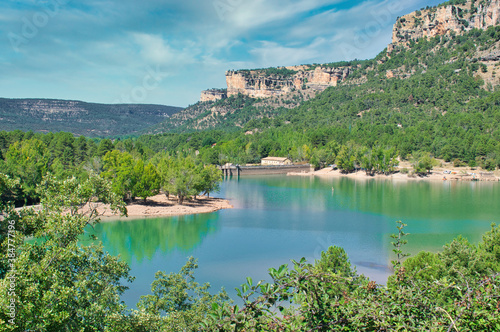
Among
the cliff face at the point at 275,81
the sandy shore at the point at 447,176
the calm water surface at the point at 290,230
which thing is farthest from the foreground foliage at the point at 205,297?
the cliff face at the point at 275,81

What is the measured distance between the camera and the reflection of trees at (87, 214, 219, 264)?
2908 centimetres

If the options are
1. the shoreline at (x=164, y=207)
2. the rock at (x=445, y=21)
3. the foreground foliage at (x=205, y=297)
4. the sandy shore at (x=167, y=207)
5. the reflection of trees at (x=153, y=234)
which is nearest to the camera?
the foreground foliage at (x=205, y=297)

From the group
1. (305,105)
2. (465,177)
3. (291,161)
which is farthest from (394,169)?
(305,105)

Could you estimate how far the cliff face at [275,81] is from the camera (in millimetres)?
178500

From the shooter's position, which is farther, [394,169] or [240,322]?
[394,169]

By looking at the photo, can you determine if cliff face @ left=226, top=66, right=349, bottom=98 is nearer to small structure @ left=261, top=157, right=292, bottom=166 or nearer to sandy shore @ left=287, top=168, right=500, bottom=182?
small structure @ left=261, top=157, right=292, bottom=166

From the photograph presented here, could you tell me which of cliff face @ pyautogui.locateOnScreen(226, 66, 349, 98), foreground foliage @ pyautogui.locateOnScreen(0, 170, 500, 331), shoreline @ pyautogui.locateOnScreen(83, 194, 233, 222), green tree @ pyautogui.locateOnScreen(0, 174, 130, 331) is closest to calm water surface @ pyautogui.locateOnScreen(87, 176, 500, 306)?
shoreline @ pyautogui.locateOnScreen(83, 194, 233, 222)

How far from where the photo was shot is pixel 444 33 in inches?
5094

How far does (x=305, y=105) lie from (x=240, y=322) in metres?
151

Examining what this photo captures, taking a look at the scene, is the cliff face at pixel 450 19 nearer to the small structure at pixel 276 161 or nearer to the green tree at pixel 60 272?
the small structure at pixel 276 161

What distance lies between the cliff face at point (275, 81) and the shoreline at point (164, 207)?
140 meters

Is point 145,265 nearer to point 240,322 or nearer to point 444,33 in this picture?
point 240,322

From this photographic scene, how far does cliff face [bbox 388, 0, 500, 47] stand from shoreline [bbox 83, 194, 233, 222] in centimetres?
11185

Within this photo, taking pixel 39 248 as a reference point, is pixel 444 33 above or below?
above
